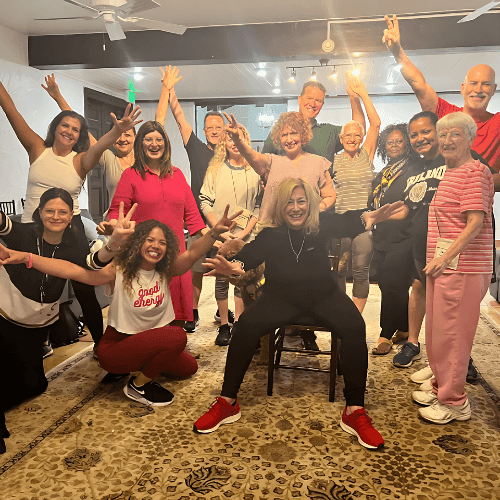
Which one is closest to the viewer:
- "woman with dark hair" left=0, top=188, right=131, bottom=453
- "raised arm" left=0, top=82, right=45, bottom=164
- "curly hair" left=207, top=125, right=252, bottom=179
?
"woman with dark hair" left=0, top=188, right=131, bottom=453

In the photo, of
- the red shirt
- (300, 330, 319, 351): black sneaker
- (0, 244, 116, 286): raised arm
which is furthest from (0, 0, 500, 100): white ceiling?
(300, 330, 319, 351): black sneaker

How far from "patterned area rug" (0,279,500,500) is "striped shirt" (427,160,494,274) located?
2.67 ft

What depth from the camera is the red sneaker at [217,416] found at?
7.08 ft

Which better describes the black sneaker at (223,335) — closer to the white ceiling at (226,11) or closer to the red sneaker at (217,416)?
the red sneaker at (217,416)

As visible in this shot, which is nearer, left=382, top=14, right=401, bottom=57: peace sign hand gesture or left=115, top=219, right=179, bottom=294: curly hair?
left=115, top=219, right=179, bottom=294: curly hair

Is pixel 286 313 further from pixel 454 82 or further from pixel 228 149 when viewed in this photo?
pixel 454 82

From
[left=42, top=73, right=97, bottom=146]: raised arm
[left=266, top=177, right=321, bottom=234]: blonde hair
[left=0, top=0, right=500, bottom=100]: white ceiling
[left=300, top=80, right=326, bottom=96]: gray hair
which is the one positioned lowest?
[left=266, top=177, right=321, bottom=234]: blonde hair

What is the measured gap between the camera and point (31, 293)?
8.06 feet

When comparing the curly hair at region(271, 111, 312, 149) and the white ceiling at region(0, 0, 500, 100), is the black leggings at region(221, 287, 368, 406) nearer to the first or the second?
the curly hair at region(271, 111, 312, 149)

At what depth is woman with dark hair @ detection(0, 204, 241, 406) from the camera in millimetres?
2381

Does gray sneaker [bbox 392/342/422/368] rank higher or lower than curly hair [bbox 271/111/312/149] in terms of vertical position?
lower

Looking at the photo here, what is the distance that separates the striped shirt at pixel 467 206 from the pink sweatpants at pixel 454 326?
70 millimetres

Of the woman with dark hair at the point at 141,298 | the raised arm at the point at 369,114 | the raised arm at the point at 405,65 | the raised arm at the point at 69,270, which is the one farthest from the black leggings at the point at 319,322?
the raised arm at the point at 405,65

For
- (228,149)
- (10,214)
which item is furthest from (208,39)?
(10,214)
